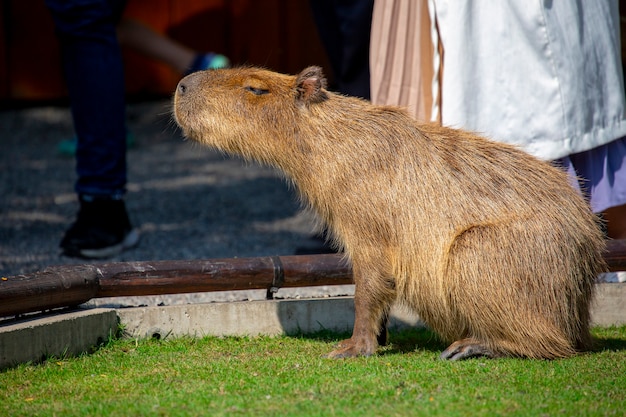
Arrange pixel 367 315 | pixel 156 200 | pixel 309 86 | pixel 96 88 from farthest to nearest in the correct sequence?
pixel 156 200, pixel 96 88, pixel 309 86, pixel 367 315

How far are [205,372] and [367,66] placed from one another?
7.35ft

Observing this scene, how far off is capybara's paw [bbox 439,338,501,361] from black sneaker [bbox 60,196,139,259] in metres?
2.38

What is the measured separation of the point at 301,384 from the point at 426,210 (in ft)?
2.71

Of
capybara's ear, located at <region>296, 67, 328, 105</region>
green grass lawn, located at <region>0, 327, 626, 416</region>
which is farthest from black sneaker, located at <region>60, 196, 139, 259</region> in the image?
capybara's ear, located at <region>296, 67, 328, 105</region>

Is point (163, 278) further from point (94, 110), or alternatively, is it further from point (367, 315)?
point (94, 110)

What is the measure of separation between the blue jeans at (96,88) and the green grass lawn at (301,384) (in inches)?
60.5

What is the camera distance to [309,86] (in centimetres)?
355

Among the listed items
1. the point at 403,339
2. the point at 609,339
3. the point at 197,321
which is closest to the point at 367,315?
the point at 403,339

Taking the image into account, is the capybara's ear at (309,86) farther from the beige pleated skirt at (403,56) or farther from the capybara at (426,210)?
the beige pleated skirt at (403,56)

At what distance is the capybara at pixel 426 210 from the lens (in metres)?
3.25

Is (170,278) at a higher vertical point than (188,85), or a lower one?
lower

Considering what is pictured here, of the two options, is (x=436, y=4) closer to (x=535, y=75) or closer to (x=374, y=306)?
(x=535, y=75)

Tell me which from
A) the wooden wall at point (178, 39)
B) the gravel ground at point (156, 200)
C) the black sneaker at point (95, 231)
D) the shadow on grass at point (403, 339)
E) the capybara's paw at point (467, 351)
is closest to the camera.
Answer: the capybara's paw at point (467, 351)

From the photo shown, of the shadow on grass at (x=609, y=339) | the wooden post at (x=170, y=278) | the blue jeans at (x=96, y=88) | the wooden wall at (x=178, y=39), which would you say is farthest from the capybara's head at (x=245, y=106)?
the wooden wall at (x=178, y=39)
